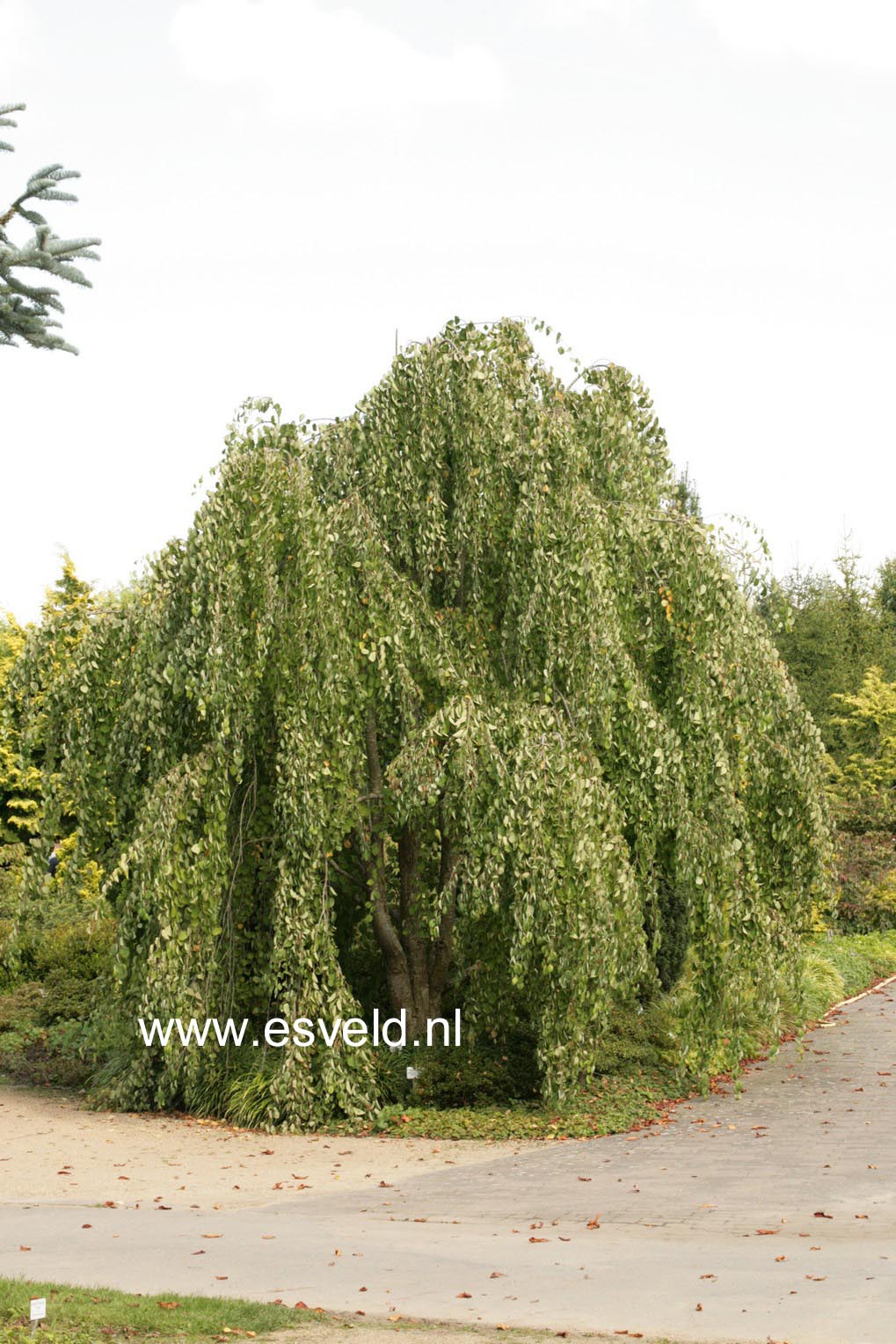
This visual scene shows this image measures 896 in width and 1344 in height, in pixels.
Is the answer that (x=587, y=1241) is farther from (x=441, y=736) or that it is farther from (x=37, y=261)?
(x=37, y=261)

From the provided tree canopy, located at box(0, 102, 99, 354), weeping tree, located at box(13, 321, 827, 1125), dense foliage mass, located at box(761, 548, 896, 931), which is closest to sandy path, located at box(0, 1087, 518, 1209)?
weeping tree, located at box(13, 321, 827, 1125)

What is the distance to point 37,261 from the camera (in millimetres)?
7457

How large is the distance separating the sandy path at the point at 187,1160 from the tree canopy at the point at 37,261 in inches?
187

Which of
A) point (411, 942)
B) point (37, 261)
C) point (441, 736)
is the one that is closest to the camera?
point (37, 261)

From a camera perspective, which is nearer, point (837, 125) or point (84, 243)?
point (84, 243)

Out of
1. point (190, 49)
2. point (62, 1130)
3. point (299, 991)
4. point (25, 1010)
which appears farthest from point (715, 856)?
point (25, 1010)

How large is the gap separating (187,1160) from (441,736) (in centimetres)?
303

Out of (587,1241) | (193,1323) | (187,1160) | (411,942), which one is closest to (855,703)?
(411,942)

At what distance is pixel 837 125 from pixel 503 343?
2871 mm

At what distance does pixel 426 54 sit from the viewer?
28.6 ft

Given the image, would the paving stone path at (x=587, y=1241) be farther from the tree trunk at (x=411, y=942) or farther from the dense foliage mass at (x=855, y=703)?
the dense foliage mass at (x=855, y=703)

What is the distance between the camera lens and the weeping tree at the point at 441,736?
331 inches

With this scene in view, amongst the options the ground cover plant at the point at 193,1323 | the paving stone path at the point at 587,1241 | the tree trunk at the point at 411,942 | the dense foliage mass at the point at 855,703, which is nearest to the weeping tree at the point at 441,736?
the tree trunk at the point at 411,942

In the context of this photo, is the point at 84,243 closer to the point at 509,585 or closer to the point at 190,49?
the point at 190,49
